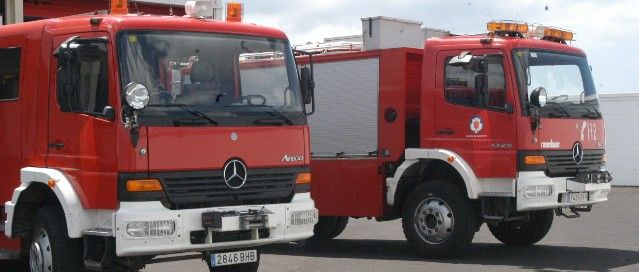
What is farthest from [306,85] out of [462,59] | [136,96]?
[462,59]

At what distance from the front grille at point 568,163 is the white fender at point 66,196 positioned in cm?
617

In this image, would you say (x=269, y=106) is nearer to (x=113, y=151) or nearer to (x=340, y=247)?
(x=113, y=151)

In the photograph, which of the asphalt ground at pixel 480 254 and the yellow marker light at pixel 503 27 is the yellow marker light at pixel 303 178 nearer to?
the asphalt ground at pixel 480 254

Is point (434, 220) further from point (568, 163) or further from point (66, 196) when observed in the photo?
point (66, 196)

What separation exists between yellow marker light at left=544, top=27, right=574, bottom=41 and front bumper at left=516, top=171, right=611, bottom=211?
1990 millimetres

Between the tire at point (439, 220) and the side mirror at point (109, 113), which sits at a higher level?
the side mirror at point (109, 113)

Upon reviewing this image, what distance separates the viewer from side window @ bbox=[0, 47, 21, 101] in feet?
33.3

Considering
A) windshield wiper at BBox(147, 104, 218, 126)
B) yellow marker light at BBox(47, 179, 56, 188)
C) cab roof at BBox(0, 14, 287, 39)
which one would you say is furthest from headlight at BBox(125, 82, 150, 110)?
yellow marker light at BBox(47, 179, 56, 188)

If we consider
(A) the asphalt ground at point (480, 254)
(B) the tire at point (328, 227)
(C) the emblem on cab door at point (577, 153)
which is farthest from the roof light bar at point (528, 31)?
(B) the tire at point (328, 227)

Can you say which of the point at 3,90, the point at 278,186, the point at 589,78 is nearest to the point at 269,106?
the point at 278,186

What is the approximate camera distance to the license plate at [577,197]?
43.7ft

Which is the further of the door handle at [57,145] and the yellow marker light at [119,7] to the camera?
the yellow marker light at [119,7]

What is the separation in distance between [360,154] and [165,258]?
516 centimetres

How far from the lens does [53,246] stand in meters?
9.43
